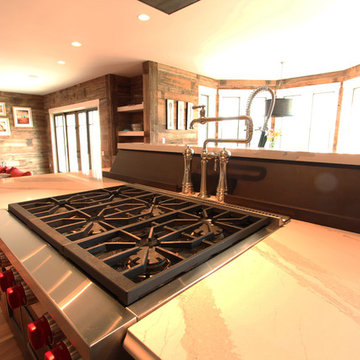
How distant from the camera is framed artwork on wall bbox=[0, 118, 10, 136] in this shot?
671 cm

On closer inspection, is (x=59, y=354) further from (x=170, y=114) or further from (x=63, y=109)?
(x=63, y=109)

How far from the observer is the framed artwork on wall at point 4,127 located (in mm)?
6707

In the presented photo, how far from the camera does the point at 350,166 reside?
34.2 inches

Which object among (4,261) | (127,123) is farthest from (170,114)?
(4,261)

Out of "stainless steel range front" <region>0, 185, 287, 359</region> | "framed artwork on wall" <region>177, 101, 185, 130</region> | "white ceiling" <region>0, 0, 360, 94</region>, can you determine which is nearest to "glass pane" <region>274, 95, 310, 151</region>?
"white ceiling" <region>0, 0, 360, 94</region>

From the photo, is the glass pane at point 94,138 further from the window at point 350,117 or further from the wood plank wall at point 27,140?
the window at point 350,117

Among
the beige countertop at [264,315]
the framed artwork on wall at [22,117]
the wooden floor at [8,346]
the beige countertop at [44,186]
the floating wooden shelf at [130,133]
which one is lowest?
the wooden floor at [8,346]

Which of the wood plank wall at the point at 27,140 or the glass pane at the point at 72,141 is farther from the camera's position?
the wood plank wall at the point at 27,140

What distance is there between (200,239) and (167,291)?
8.9 inches

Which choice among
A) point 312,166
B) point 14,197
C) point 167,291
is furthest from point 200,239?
point 14,197

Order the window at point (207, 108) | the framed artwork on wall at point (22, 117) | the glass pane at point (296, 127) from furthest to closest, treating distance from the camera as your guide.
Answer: the framed artwork on wall at point (22, 117)
the glass pane at point (296, 127)
the window at point (207, 108)

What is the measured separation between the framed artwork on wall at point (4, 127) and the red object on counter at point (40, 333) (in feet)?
25.4

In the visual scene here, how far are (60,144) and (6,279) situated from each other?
7246mm

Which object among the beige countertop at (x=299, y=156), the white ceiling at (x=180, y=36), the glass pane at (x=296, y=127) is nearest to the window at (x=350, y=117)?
the white ceiling at (x=180, y=36)
